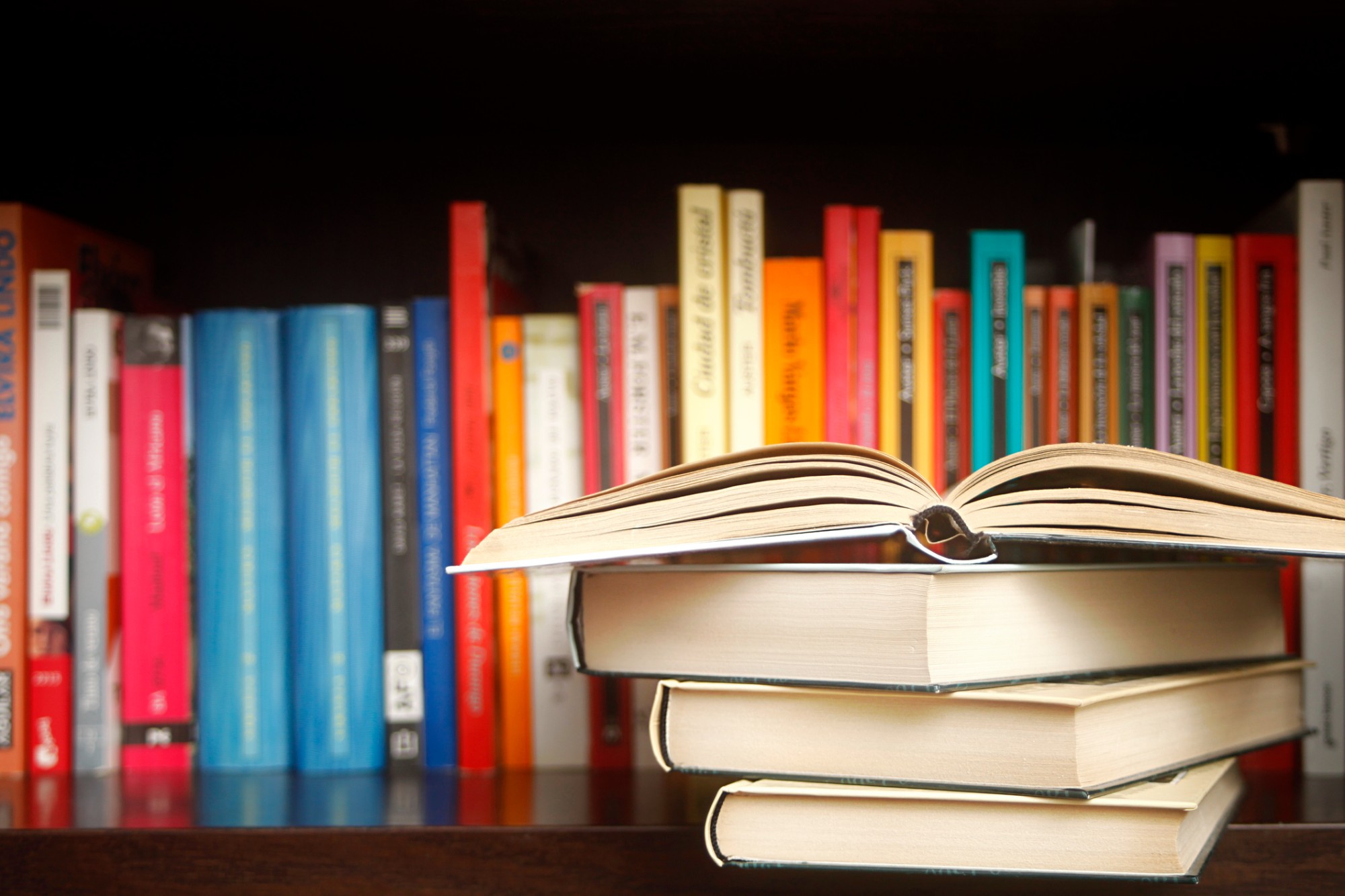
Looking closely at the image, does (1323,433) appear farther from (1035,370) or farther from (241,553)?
(241,553)

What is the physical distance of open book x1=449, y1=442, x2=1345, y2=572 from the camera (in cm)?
42

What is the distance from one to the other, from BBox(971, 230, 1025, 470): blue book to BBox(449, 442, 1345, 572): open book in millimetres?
173

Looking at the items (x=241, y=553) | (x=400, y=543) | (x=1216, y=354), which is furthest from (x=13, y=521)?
(x=1216, y=354)

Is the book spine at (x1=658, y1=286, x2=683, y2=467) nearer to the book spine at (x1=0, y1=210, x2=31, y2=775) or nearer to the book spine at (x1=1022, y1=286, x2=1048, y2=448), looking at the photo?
the book spine at (x1=1022, y1=286, x2=1048, y2=448)

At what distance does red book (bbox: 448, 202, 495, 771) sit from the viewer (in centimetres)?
62

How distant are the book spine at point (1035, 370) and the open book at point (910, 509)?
0.59 feet

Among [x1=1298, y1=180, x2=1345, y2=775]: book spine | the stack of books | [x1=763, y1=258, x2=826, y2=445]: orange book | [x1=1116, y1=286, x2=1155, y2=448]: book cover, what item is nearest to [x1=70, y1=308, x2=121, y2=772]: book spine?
the stack of books

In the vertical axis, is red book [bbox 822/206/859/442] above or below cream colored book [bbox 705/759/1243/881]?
above

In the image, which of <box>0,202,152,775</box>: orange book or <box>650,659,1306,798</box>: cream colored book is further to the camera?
<box>0,202,152,775</box>: orange book

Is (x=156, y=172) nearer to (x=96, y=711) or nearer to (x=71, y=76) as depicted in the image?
(x=71, y=76)

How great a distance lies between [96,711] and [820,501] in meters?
0.53

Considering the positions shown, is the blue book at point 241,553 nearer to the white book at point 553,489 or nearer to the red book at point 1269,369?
the white book at point 553,489

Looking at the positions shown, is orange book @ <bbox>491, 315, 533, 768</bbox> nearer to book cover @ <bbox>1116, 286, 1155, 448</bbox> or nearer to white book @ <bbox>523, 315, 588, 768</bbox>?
white book @ <bbox>523, 315, 588, 768</bbox>

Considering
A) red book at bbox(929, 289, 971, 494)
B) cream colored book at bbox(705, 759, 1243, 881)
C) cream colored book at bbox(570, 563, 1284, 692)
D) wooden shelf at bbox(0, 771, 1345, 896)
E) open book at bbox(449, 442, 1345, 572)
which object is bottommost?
wooden shelf at bbox(0, 771, 1345, 896)
